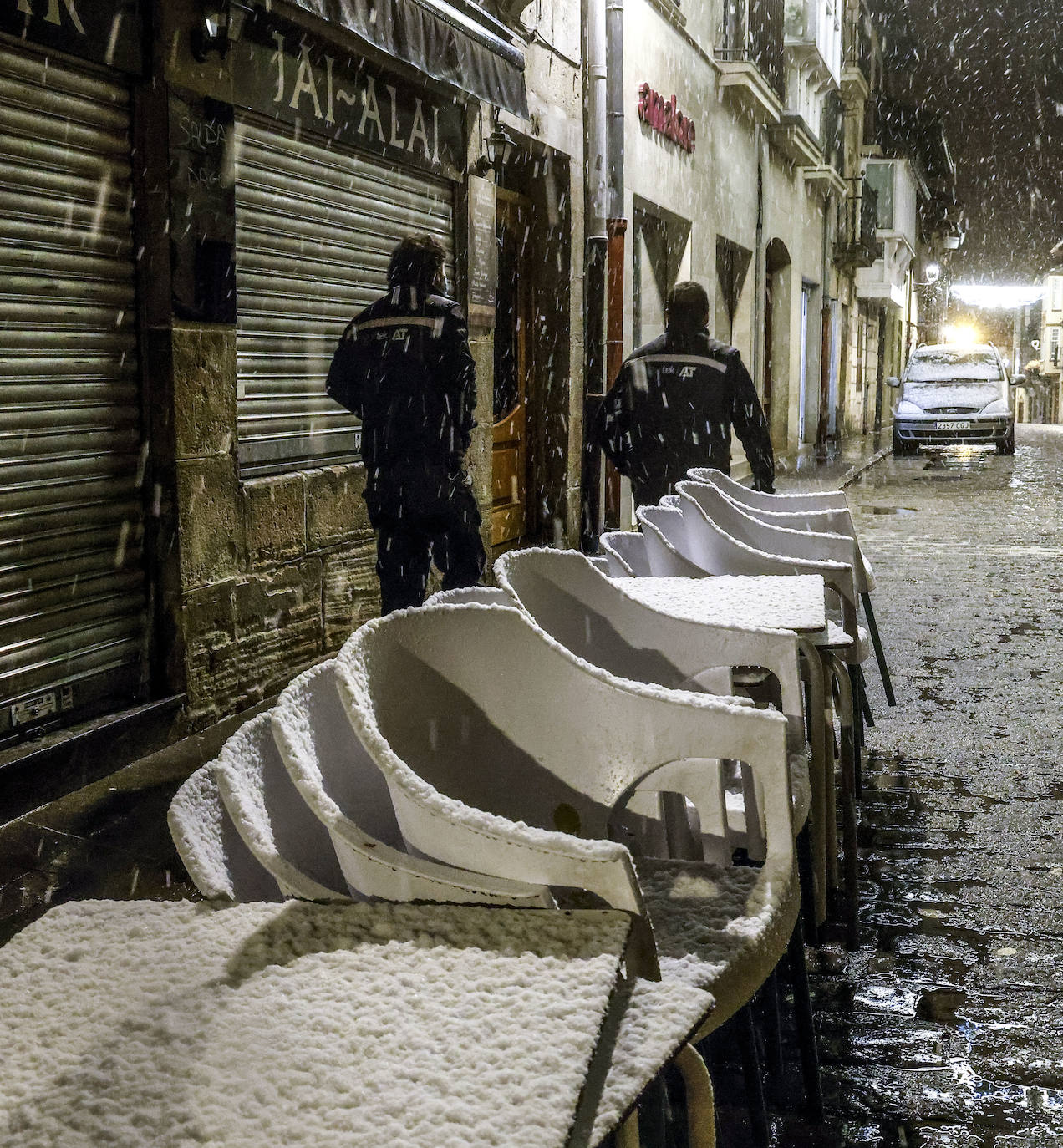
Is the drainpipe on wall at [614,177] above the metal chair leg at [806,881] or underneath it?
above

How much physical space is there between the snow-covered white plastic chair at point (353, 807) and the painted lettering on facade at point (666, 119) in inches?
454

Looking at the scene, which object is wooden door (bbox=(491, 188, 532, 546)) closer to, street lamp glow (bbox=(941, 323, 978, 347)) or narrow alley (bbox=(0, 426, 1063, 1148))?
narrow alley (bbox=(0, 426, 1063, 1148))

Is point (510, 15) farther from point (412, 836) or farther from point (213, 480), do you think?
point (412, 836)

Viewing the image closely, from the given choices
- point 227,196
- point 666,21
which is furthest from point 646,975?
point 666,21

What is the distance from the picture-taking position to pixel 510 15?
9375mm

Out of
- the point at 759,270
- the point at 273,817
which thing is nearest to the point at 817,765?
the point at 273,817

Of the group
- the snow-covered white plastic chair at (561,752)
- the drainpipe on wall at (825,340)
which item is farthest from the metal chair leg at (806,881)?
the drainpipe on wall at (825,340)

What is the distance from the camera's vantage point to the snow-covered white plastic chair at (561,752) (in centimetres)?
189

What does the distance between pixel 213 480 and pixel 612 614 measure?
309cm

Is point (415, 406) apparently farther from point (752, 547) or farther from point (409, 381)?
point (752, 547)

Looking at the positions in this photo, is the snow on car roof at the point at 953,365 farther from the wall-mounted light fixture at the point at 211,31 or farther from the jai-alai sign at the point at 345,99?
the wall-mounted light fixture at the point at 211,31

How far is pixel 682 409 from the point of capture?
6.73m

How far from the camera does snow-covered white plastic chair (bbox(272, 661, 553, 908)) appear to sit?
1.62m

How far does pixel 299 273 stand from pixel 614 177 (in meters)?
5.24
